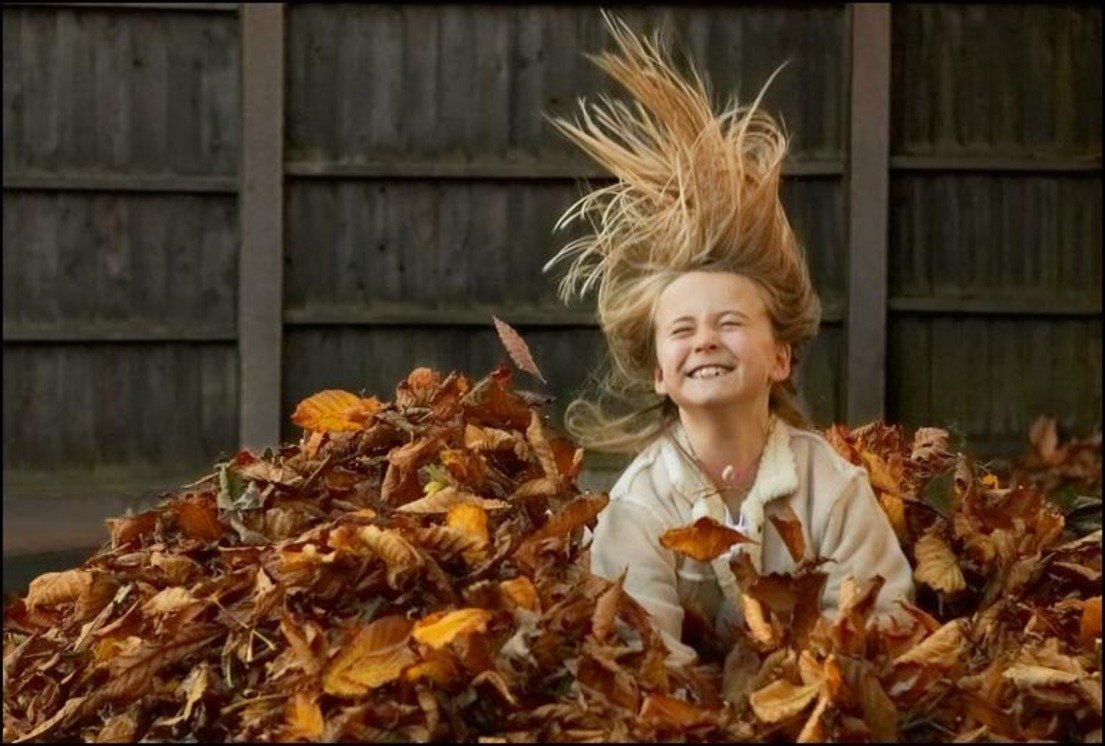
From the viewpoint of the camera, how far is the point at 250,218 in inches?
292

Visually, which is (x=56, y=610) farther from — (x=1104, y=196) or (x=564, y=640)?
(x=1104, y=196)

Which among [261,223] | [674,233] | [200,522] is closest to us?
[674,233]

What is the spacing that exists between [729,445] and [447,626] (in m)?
0.56

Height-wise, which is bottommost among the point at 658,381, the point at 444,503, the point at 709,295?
the point at 444,503

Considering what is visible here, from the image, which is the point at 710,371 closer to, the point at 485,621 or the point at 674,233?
the point at 674,233

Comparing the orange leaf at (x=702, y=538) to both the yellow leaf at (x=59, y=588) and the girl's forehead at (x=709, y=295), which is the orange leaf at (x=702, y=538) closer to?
the girl's forehead at (x=709, y=295)

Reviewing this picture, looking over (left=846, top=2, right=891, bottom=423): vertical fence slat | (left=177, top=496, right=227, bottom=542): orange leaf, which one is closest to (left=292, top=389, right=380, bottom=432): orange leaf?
(left=177, top=496, right=227, bottom=542): orange leaf

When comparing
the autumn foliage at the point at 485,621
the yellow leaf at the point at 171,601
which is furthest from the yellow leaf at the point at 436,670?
the yellow leaf at the point at 171,601

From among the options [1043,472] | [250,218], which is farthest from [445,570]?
[250,218]

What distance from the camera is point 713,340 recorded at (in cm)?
271

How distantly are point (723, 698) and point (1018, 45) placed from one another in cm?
546

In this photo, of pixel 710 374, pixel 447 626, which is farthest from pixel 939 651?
pixel 447 626

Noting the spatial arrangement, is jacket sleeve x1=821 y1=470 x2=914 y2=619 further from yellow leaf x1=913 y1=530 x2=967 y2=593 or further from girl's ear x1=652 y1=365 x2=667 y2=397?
girl's ear x1=652 y1=365 x2=667 y2=397

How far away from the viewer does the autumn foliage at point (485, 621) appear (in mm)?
2414
